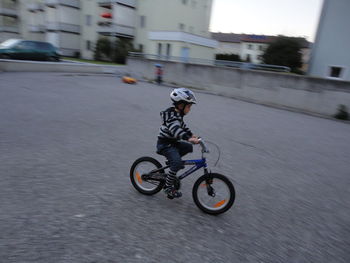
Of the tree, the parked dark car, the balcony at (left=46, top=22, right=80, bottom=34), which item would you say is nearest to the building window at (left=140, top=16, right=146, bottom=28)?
the balcony at (left=46, top=22, right=80, bottom=34)

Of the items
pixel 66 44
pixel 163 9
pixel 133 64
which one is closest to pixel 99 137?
pixel 133 64

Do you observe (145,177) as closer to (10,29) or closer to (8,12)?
(10,29)

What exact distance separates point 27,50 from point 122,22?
1609cm

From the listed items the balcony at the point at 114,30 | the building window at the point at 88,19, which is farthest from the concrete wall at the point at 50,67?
the building window at the point at 88,19

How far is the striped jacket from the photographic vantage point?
132 inches

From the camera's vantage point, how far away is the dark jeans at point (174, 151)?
11.6ft

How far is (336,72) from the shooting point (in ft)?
51.9

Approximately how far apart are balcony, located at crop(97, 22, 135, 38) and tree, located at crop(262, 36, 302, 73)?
17.9 metres

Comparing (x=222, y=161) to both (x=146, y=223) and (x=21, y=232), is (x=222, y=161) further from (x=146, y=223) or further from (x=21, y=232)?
(x=21, y=232)

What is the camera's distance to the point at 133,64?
67.9 feet

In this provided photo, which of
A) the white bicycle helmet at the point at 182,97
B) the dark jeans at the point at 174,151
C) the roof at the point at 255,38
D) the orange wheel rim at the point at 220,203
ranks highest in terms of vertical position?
the roof at the point at 255,38

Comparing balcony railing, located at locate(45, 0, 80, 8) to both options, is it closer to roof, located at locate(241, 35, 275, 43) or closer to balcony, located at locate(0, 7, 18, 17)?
balcony, located at locate(0, 7, 18, 17)

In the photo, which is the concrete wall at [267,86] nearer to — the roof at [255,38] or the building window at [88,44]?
the building window at [88,44]

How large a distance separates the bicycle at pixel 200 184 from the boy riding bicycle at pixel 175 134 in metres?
0.12
